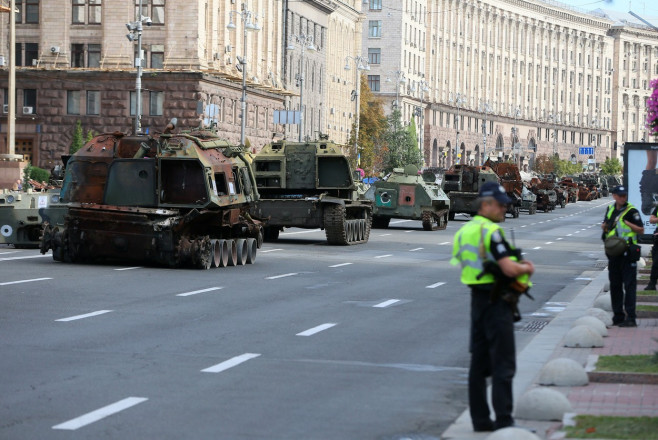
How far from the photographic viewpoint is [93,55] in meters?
72.4

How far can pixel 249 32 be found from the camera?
84812 mm

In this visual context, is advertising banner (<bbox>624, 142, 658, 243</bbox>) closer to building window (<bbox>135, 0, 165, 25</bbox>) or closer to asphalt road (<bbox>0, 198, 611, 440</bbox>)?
asphalt road (<bbox>0, 198, 611, 440</bbox>)

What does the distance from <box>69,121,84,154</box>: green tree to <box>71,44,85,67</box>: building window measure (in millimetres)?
3641

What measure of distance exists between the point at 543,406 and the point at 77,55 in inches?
2513

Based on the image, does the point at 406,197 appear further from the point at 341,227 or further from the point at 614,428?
the point at 614,428

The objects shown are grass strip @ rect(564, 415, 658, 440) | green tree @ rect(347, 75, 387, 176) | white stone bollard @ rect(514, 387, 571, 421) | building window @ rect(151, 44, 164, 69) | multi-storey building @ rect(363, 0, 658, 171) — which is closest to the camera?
grass strip @ rect(564, 415, 658, 440)

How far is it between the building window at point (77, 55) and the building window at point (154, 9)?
3.19 metres

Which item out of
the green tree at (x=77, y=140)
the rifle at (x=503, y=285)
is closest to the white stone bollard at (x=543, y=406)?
the rifle at (x=503, y=285)

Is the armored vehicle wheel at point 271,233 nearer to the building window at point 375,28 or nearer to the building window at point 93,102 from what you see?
the building window at point 93,102

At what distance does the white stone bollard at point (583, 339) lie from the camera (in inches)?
623

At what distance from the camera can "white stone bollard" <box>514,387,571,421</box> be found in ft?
35.7

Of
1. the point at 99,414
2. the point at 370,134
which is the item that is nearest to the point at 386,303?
the point at 99,414

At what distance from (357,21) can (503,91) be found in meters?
56.1

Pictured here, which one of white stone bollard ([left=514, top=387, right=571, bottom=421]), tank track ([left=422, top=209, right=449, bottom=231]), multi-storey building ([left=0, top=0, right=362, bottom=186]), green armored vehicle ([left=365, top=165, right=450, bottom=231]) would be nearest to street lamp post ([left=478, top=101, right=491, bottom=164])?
multi-storey building ([left=0, top=0, right=362, bottom=186])
